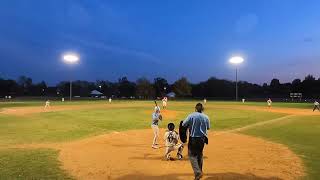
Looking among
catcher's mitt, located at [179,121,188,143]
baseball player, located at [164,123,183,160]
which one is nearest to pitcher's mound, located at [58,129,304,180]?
baseball player, located at [164,123,183,160]

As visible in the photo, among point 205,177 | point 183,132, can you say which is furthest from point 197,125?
point 205,177

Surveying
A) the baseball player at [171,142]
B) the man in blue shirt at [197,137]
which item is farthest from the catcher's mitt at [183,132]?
the baseball player at [171,142]

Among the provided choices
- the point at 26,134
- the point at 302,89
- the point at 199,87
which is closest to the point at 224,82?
the point at 199,87

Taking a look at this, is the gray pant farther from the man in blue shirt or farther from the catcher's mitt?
the catcher's mitt

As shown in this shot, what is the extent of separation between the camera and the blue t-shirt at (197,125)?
1120 centimetres

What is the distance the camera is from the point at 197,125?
1123 centimetres

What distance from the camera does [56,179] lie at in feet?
39.2

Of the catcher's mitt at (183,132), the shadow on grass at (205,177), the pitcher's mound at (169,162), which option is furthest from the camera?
the pitcher's mound at (169,162)

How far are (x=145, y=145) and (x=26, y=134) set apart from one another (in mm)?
9377

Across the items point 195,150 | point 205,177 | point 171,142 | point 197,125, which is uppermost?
point 197,125

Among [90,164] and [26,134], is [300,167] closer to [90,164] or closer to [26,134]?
[90,164]

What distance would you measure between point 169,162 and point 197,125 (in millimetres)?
3850

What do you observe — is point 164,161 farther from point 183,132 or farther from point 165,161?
point 183,132

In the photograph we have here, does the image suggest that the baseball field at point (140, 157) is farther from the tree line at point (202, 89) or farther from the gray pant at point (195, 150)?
the tree line at point (202, 89)
